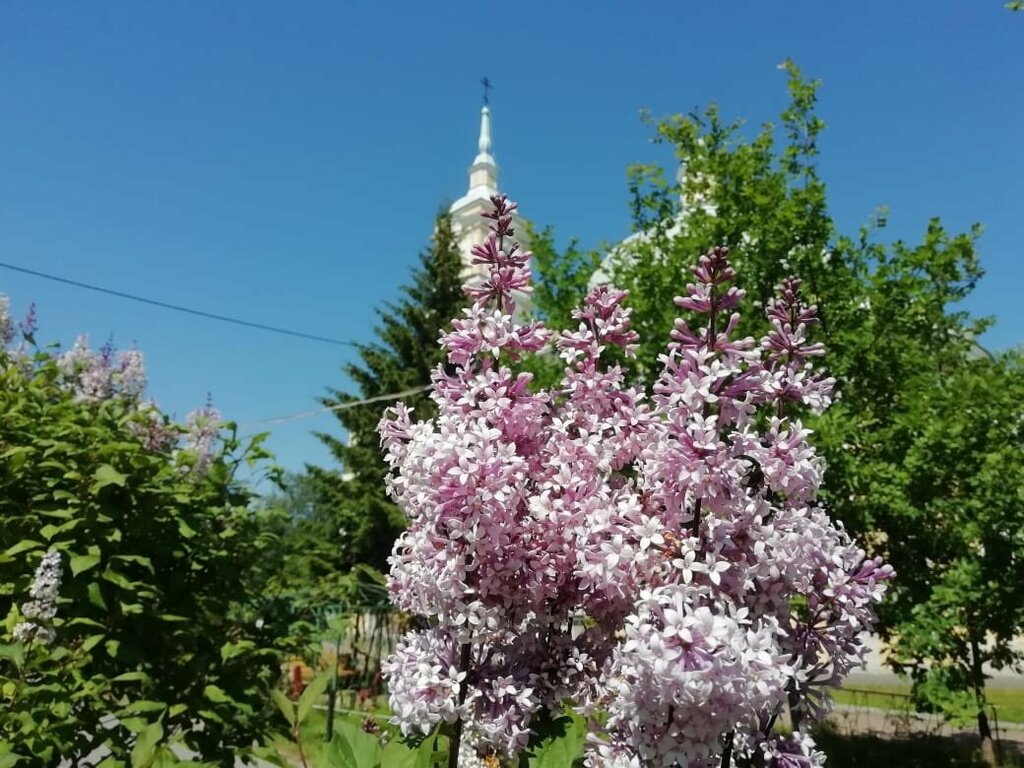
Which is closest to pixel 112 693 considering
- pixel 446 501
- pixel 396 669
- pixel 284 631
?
pixel 284 631

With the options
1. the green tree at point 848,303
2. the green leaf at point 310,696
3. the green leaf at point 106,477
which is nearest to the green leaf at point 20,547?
the green leaf at point 106,477

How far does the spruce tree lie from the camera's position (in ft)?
67.1

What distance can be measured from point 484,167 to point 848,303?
983 inches

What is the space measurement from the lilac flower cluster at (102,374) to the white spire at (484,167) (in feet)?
86.0

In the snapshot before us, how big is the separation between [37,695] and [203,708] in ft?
2.04

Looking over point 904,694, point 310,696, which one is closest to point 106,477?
point 310,696

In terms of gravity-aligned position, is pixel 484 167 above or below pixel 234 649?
above

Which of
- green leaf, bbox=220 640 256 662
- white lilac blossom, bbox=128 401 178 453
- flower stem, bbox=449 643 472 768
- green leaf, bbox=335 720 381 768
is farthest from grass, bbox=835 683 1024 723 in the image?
green leaf, bbox=335 720 381 768

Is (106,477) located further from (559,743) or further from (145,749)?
(559,743)

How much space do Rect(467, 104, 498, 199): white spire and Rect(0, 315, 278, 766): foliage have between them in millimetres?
28243

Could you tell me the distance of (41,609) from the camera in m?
2.38

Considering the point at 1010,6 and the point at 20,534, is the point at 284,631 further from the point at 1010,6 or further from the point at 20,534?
the point at 1010,6

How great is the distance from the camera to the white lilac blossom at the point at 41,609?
2369mm

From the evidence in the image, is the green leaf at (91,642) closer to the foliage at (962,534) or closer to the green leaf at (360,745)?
the green leaf at (360,745)
